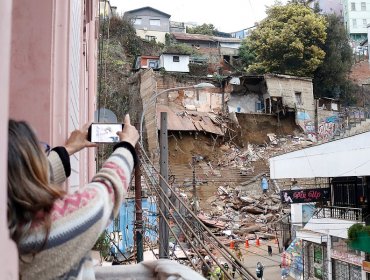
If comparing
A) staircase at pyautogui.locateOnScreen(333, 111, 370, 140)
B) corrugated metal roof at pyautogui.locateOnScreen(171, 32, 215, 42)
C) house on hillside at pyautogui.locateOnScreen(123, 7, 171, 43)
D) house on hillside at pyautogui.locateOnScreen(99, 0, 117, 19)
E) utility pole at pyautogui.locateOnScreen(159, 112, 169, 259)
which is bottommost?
utility pole at pyautogui.locateOnScreen(159, 112, 169, 259)

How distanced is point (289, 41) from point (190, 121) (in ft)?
34.6

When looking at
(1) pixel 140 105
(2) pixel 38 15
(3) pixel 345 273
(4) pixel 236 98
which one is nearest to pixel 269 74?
(4) pixel 236 98

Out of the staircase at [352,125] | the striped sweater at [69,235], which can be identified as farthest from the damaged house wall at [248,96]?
the striped sweater at [69,235]

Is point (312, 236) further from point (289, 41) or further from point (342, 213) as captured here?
point (289, 41)

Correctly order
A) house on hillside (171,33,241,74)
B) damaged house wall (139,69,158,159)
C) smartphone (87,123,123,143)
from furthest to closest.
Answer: house on hillside (171,33,241,74)
damaged house wall (139,69,158,159)
smartphone (87,123,123,143)

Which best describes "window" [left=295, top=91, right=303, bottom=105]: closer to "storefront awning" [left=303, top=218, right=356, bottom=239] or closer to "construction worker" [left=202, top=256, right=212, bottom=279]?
"storefront awning" [left=303, top=218, right=356, bottom=239]

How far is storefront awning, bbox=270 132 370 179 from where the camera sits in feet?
45.6

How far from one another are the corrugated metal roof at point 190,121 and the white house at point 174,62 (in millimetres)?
4470

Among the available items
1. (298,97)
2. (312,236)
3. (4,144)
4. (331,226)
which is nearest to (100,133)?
(4,144)

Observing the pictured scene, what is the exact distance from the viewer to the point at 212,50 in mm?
42875

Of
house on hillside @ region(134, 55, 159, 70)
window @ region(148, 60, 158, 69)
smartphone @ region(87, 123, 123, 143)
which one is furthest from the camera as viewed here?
window @ region(148, 60, 158, 69)

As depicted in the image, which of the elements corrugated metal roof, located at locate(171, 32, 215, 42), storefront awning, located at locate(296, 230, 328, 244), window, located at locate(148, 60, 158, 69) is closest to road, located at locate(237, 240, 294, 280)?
storefront awning, located at locate(296, 230, 328, 244)

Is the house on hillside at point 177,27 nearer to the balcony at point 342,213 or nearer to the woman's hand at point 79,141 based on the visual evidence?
the balcony at point 342,213

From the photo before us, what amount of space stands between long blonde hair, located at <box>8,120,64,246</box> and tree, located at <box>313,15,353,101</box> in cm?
3738
